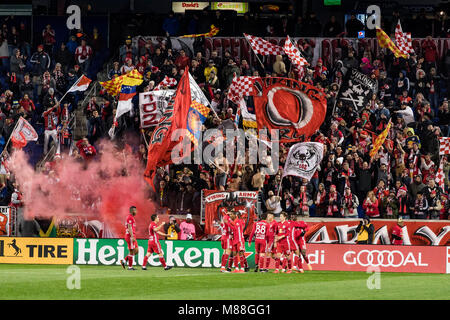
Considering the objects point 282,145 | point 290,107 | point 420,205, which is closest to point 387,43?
point 290,107

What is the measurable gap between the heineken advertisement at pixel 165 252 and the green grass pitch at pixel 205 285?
3.56 feet

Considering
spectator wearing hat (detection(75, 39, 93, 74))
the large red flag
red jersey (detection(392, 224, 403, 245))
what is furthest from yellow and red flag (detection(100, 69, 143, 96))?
red jersey (detection(392, 224, 403, 245))

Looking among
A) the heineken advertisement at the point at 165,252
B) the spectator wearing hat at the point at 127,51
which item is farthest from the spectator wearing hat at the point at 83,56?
the heineken advertisement at the point at 165,252

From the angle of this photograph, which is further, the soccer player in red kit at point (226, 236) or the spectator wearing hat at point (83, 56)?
the spectator wearing hat at point (83, 56)

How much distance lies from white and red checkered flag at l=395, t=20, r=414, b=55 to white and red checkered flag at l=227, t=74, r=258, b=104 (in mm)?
5370

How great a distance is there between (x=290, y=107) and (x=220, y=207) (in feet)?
12.2

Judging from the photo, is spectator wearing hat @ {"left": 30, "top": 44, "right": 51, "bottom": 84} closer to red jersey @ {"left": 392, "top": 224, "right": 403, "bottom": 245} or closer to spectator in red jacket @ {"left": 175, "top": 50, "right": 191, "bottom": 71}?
spectator in red jacket @ {"left": 175, "top": 50, "right": 191, "bottom": 71}

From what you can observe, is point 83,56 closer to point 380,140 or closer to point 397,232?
point 380,140

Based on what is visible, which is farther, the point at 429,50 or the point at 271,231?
the point at 429,50

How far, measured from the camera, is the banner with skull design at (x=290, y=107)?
27.3m

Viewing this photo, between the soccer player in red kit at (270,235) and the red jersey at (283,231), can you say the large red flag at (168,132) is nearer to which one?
the soccer player in red kit at (270,235)

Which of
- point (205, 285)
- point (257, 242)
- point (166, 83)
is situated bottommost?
point (205, 285)

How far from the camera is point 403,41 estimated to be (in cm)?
3050

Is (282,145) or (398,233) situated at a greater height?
(282,145)
